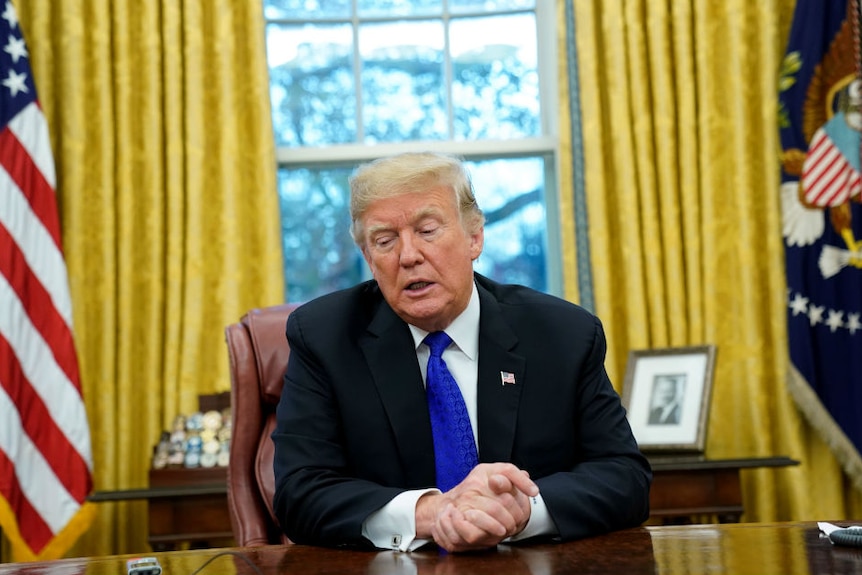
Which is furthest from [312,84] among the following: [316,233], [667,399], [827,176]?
[827,176]

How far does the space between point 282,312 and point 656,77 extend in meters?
2.01

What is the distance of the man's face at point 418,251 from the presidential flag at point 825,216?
2088mm

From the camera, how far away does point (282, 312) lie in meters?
2.44

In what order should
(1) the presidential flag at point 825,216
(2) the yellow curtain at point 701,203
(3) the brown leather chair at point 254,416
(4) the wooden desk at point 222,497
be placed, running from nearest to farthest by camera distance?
(3) the brown leather chair at point 254,416, (4) the wooden desk at point 222,497, (1) the presidential flag at point 825,216, (2) the yellow curtain at point 701,203

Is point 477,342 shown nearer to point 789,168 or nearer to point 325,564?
point 325,564

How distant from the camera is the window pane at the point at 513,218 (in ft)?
13.6

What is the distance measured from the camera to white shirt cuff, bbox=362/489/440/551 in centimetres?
166

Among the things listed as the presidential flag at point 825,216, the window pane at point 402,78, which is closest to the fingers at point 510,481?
the presidential flag at point 825,216

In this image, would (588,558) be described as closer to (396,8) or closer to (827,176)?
(827,176)

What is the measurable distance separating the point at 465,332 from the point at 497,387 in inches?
6.3

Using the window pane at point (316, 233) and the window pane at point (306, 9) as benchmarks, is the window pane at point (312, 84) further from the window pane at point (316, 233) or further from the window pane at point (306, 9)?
the window pane at point (316, 233)

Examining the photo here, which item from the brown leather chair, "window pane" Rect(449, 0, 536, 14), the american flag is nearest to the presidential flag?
"window pane" Rect(449, 0, 536, 14)

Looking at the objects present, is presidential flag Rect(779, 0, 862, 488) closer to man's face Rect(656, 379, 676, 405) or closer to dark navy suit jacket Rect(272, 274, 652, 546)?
man's face Rect(656, 379, 676, 405)

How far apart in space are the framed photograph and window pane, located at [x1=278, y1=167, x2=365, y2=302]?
1179mm
